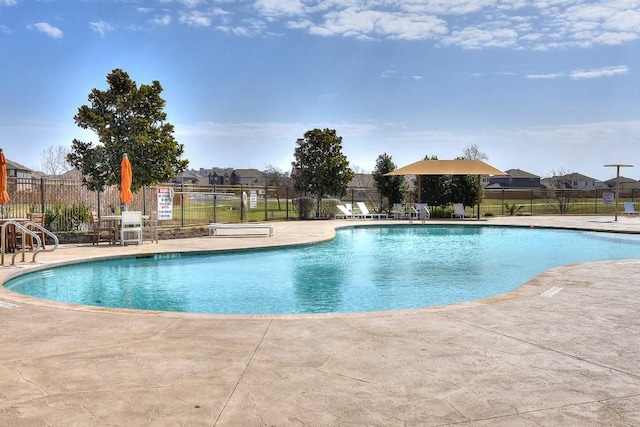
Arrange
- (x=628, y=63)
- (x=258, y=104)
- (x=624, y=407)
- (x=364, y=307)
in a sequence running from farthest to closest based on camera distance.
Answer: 1. (x=258, y=104)
2. (x=628, y=63)
3. (x=364, y=307)
4. (x=624, y=407)

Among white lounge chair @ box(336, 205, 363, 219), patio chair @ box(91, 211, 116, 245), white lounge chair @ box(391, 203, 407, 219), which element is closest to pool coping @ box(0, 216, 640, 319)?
patio chair @ box(91, 211, 116, 245)

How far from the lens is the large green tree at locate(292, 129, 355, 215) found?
24266mm

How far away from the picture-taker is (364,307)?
738 centimetres

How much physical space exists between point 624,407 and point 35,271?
30.6ft

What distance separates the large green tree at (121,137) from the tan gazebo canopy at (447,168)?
1221cm

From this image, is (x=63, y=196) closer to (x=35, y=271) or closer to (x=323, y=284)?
(x=35, y=271)

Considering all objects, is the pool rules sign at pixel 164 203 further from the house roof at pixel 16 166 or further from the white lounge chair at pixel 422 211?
the house roof at pixel 16 166

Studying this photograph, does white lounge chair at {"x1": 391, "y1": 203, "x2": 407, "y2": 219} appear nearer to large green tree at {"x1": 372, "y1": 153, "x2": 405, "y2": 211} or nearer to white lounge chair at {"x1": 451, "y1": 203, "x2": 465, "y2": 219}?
large green tree at {"x1": 372, "y1": 153, "x2": 405, "y2": 211}

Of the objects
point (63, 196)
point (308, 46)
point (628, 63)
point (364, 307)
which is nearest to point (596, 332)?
point (364, 307)

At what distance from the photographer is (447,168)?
24.1 m

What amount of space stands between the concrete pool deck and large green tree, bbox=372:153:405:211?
20.3m

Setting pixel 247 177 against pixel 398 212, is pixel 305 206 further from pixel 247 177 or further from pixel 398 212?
pixel 247 177

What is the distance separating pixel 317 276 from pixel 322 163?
1486 centimetres

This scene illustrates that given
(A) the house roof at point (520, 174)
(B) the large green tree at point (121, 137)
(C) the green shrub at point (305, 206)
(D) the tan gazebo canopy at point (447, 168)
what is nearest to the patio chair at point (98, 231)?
(B) the large green tree at point (121, 137)
